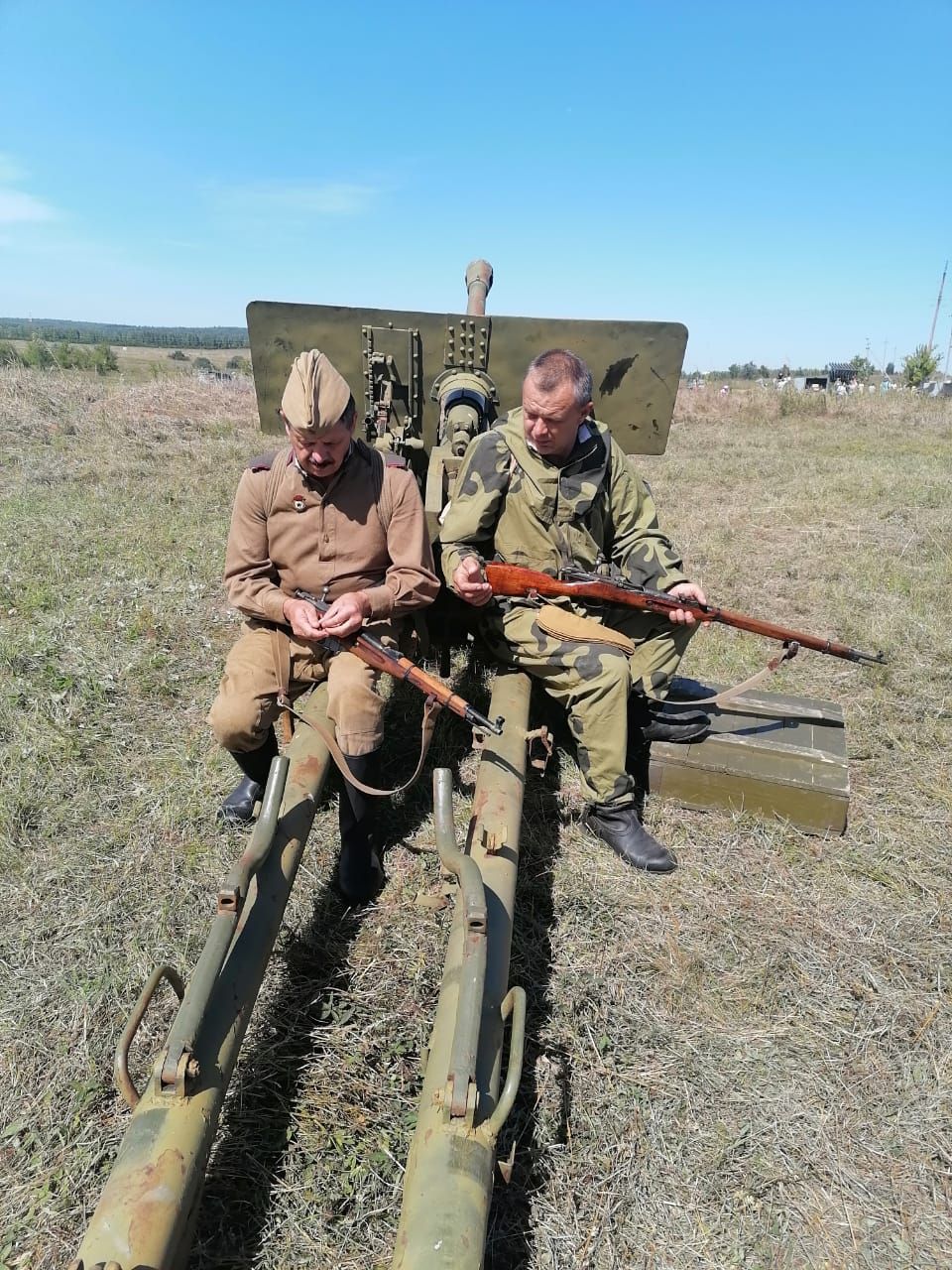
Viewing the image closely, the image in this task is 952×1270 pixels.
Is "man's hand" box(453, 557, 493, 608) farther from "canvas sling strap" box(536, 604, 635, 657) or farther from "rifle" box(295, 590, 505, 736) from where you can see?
"rifle" box(295, 590, 505, 736)

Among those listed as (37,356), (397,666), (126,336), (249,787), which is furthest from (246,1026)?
(126,336)

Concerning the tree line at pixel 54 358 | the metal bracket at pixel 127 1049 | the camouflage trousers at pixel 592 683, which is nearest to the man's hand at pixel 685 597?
the camouflage trousers at pixel 592 683

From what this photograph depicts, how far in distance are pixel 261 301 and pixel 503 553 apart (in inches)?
123

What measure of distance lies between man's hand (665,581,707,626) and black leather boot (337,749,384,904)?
60.3 inches

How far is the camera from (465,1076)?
1.57 m

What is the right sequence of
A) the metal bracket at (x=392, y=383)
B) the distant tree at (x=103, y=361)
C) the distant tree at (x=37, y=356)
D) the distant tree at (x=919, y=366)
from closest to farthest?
the metal bracket at (x=392, y=383)
the distant tree at (x=37, y=356)
the distant tree at (x=103, y=361)
the distant tree at (x=919, y=366)

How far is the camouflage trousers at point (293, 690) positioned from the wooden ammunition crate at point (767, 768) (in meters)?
1.46

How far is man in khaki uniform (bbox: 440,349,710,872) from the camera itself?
3.30 metres

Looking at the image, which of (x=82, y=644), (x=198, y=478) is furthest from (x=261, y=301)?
(x=198, y=478)

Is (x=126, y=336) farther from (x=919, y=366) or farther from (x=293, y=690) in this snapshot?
(x=293, y=690)

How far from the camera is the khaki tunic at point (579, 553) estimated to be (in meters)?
3.32

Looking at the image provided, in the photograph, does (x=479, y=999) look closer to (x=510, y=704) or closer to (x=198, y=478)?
(x=510, y=704)

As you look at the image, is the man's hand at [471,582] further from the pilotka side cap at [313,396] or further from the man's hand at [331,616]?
the pilotka side cap at [313,396]

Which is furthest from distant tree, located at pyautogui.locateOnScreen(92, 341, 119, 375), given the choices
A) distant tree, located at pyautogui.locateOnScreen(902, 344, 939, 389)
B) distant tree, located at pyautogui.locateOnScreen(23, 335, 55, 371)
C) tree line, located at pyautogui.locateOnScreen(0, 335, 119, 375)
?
distant tree, located at pyautogui.locateOnScreen(902, 344, 939, 389)
